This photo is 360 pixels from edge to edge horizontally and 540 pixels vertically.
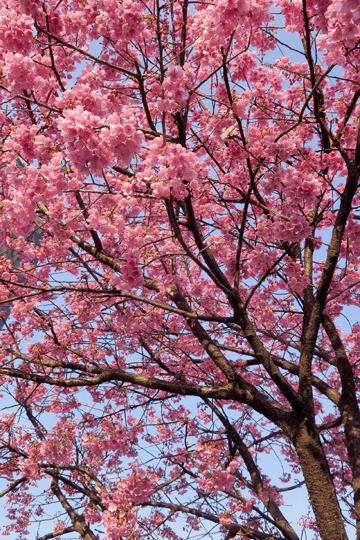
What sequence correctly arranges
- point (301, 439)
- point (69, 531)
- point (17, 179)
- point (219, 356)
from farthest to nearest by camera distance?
point (69, 531) < point (219, 356) < point (301, 439) < point (17, 179)

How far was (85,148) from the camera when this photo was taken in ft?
10.4

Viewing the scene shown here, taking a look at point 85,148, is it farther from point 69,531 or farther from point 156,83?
point 69,531

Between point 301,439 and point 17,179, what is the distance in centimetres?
408

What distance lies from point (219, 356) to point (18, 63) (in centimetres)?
383

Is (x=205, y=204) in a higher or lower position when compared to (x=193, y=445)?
higher

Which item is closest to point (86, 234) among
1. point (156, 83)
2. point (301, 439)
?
point (156, 83)

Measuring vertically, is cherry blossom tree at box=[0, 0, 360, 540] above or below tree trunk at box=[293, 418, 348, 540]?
above

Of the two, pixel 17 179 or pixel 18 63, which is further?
pixel 17 179

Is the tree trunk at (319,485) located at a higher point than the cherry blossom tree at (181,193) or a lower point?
lower

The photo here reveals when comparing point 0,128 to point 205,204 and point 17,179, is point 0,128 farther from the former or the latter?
point 205,204

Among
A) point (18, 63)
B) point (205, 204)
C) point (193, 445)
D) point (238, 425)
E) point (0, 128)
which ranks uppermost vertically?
point (0, 128)

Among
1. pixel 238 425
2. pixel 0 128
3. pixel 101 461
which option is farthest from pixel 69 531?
pixel 0 128

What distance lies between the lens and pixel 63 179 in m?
3.63

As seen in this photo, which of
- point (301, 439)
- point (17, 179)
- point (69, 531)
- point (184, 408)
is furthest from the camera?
point (184, 408)
